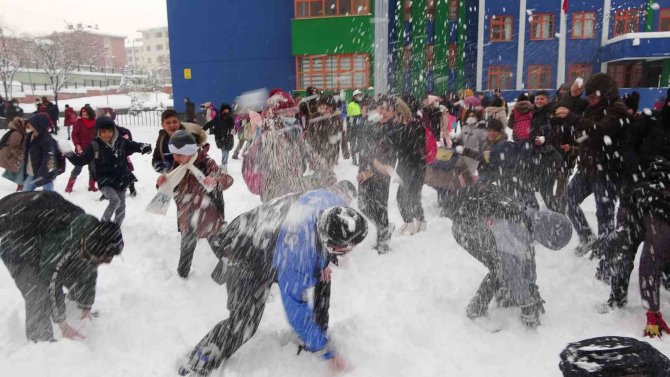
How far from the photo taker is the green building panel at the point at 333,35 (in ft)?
73.8

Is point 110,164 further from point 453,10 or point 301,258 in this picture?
point 453,10

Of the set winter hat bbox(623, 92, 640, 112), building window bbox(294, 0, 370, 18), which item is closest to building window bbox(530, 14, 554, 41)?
building window bbox(294, 0, 370, 18)

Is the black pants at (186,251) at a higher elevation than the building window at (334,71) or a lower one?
lower

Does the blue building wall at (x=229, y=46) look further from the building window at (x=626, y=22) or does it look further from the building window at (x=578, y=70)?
the building window at (x=626, y=22)

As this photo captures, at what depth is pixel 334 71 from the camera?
2316 cm

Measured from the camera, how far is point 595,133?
478cm

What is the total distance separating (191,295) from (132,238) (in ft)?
6.85

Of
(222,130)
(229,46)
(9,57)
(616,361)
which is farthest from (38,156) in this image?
(9,57)

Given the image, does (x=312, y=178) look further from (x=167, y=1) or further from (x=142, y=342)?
(x=167, y=1)

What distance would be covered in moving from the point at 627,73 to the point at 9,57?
157 ft

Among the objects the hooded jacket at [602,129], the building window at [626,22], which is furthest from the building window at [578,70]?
the hooded jacket at [602,129]

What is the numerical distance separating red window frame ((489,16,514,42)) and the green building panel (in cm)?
841

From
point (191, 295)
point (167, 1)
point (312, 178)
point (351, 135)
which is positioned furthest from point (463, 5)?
point (191, 295)

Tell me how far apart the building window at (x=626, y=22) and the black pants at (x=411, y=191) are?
86.5 feet
